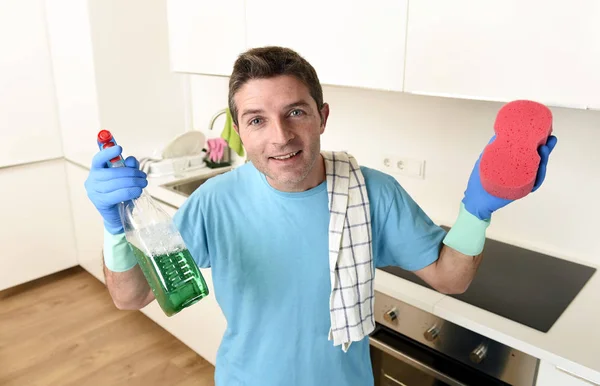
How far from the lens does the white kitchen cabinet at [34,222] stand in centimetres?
262

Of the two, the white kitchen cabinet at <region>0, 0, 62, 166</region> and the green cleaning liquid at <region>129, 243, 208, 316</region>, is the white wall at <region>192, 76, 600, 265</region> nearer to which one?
the green cleaning liquid at <region>129, 243, 208, 316</region>

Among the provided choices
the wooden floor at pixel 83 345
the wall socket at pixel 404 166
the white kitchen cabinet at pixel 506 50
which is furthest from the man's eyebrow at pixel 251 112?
the wooden floor at pixel 83 345

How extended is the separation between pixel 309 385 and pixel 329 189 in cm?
41

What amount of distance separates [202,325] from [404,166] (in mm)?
1047

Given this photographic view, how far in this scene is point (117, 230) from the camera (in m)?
0.90

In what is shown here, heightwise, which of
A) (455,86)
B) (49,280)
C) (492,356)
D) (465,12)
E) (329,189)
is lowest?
(49,280)

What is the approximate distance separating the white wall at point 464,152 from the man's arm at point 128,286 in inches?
42.2

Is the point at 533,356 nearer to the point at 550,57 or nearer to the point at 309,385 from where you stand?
the point at 309,385

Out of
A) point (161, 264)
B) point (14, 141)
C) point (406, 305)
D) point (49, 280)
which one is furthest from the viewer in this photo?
point (49, 280)

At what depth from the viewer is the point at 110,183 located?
85 centimetres

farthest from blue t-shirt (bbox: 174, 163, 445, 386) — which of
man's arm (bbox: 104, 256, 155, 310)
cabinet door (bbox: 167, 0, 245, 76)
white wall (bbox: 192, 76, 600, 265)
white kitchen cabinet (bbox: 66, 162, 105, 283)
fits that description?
white kitchen cabinet (bbox: 66, 162, 105, 283)

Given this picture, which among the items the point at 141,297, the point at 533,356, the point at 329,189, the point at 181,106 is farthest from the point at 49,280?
the point at 533,356

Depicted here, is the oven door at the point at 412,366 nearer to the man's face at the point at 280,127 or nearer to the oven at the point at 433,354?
the oven at the point at 433,354

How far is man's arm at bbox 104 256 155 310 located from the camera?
36.9 inches
